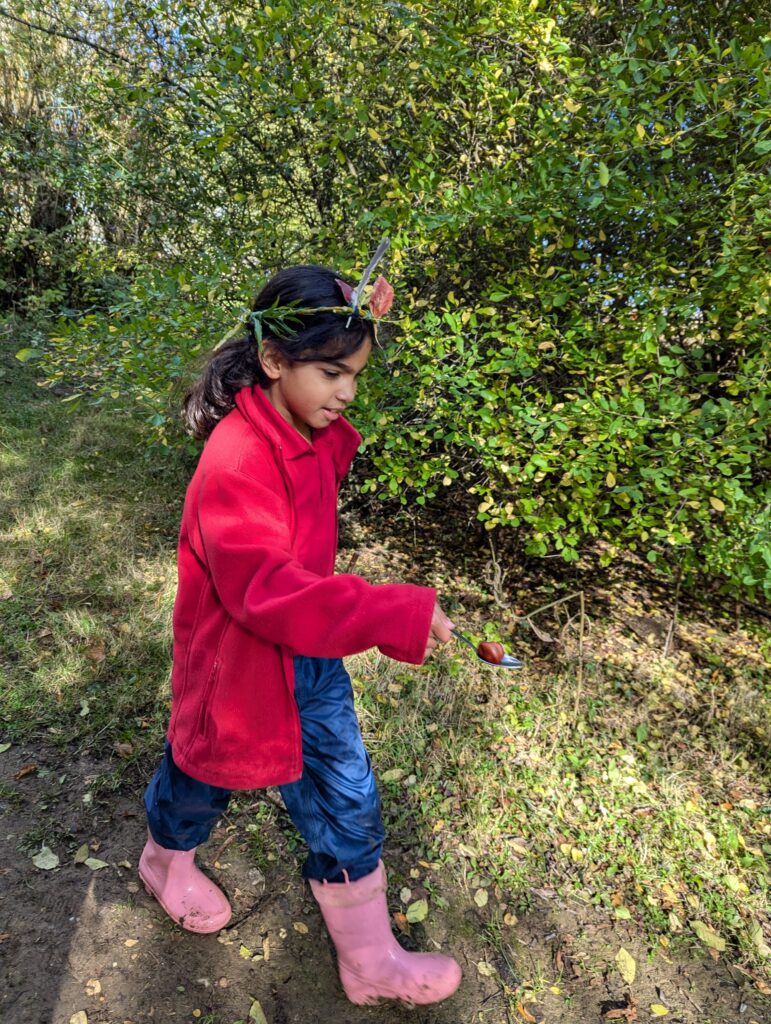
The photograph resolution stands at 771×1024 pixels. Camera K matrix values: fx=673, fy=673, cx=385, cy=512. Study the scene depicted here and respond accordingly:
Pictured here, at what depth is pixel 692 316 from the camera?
9.10ft

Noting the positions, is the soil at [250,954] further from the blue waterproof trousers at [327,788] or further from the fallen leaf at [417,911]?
the blue waterproof trousers at [327,788]

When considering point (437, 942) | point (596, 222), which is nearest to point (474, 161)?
point (596, 222)

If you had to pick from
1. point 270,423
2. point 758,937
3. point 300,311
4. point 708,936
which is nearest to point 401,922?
point 708,936

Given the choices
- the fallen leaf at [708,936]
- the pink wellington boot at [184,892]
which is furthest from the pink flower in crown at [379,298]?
the fallen leaf at [708,936]

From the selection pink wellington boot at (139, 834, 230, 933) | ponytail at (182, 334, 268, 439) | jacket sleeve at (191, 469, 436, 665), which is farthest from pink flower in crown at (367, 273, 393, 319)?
pink wellington boot at (139, 834, 230, 933)

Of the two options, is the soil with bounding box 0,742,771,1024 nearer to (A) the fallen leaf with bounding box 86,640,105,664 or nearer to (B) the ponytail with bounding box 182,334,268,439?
(A) the fallen leaf with bounding box 86,640,105,664

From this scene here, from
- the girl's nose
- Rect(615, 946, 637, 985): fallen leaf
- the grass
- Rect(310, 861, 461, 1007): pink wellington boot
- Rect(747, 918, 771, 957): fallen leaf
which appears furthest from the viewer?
the grass

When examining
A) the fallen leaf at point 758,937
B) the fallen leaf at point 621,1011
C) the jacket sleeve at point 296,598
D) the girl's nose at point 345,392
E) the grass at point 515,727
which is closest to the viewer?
the jacket sleeve at point 296,598

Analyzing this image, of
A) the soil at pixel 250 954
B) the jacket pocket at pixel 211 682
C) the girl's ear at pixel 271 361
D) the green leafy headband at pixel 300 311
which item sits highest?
the green leafy headband at pixel 300 311

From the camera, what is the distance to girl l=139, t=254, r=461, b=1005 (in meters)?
1.35

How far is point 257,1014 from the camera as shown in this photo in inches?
72.7

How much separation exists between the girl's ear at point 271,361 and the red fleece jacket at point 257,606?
7cm

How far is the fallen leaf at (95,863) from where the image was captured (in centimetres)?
222

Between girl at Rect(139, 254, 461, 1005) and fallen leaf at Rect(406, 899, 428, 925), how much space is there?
11.3 inches
